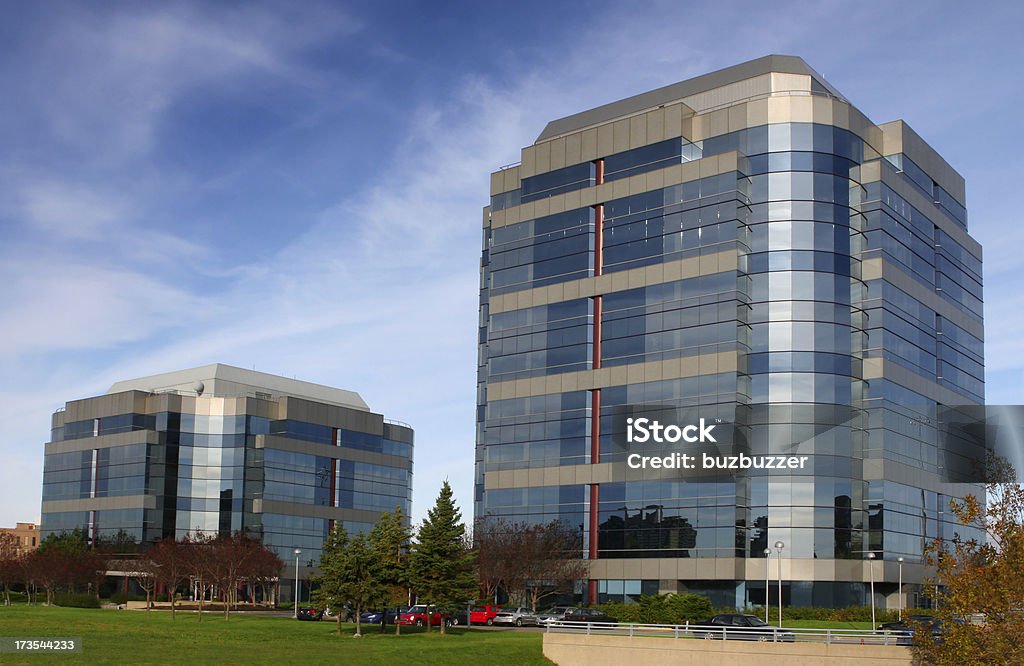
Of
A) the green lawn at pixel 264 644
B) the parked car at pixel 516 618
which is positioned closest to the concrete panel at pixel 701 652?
the green lawn at pixel 264 644

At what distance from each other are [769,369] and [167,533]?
239ft

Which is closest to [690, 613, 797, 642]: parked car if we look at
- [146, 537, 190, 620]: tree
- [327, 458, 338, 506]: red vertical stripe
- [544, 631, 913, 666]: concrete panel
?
[544, 631, 913, 666]: concrete panel

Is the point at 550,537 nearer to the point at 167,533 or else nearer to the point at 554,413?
the point at 554,413

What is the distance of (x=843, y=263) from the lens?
80875mm

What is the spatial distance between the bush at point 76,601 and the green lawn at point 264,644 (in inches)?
1458

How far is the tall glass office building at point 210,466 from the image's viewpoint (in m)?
123

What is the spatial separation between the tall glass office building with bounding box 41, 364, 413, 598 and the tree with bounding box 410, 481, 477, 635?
5825 centimetres

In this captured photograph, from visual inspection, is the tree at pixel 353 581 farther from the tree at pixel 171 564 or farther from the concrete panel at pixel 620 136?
the concrete panel at pixel 620 136

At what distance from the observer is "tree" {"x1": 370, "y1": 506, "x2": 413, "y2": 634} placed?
217 ft

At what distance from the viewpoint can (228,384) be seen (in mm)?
134500

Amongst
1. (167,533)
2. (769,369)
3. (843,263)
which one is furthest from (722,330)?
(167,533)

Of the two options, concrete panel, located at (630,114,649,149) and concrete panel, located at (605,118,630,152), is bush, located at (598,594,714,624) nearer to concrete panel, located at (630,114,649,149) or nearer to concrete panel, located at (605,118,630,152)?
concrete panel, located at (630,114,649,149)

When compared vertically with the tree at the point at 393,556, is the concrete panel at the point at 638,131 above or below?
above

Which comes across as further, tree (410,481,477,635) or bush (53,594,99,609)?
bush (53,594,99,609)
